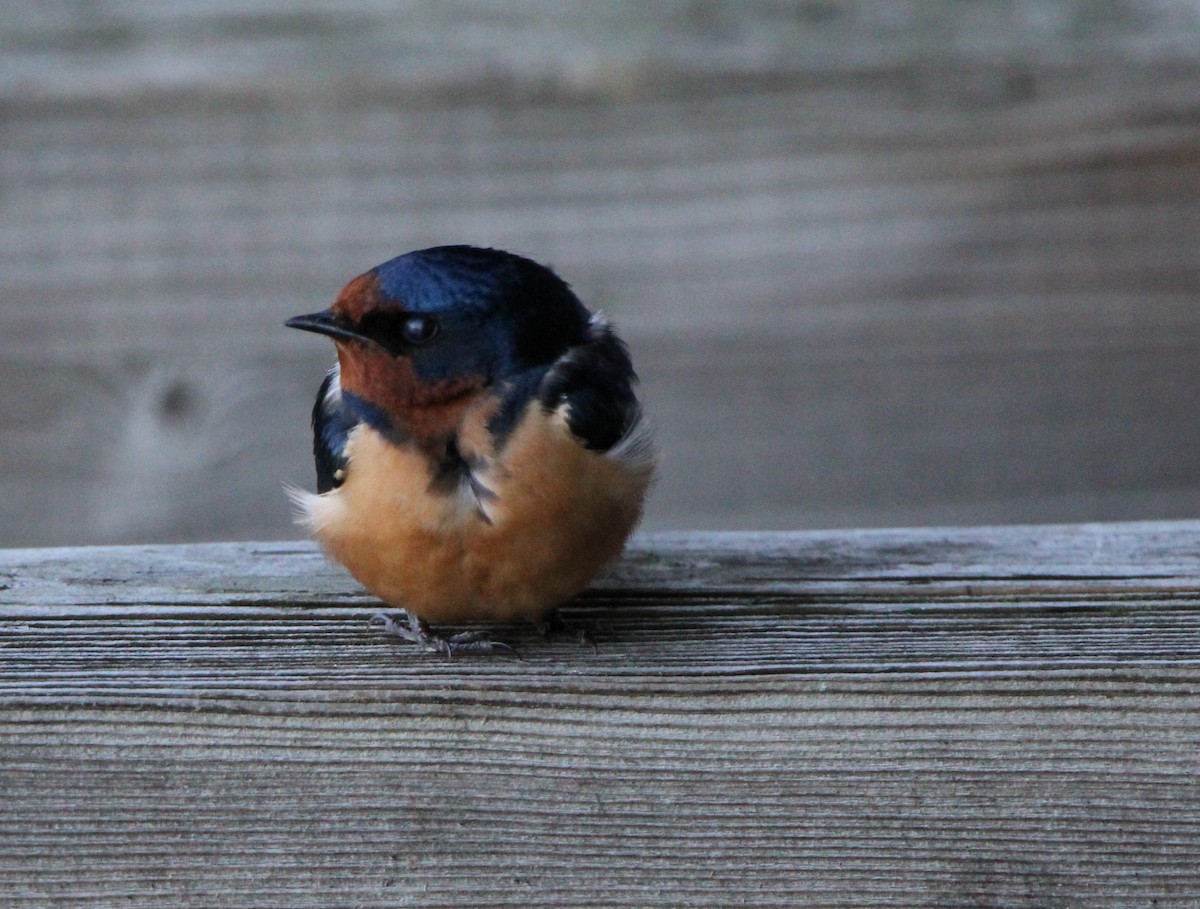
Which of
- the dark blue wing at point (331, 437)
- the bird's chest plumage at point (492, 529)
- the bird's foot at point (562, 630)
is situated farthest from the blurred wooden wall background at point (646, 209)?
the bird's foot at point (562, 630)

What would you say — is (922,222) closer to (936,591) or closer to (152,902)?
(936,591)

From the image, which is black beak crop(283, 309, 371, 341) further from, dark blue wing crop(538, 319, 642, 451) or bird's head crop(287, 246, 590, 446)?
dark blue wing crop(538, 319, 642, 451)

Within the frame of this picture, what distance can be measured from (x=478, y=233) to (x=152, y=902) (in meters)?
1.71

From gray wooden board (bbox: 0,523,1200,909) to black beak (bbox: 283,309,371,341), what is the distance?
560 mm

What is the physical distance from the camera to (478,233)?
3.09 m

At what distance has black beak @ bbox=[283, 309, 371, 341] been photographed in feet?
7.66

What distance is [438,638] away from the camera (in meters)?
2.05

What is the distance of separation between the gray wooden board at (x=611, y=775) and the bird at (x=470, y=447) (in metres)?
0.26

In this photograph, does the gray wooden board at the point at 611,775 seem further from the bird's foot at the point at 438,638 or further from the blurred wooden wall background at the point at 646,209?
the blurred wooden wall background at the point at 646,209

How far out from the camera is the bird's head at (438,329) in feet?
7.57

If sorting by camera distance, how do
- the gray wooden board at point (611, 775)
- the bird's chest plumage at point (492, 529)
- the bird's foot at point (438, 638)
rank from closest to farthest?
the gray wooden board at point (611, 775)
the bird's foot at point (438, 638)
the bird's chest plumage at point (492, 529)

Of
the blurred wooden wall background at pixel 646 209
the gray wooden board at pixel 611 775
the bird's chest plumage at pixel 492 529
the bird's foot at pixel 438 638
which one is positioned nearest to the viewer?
the gray wooden board at pixel 611 775

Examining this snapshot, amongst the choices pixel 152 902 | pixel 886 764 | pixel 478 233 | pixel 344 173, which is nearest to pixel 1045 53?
pixel 478 233

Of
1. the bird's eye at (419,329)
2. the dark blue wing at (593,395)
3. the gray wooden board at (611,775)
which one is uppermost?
Answer: the bird's eye at (419,329)
